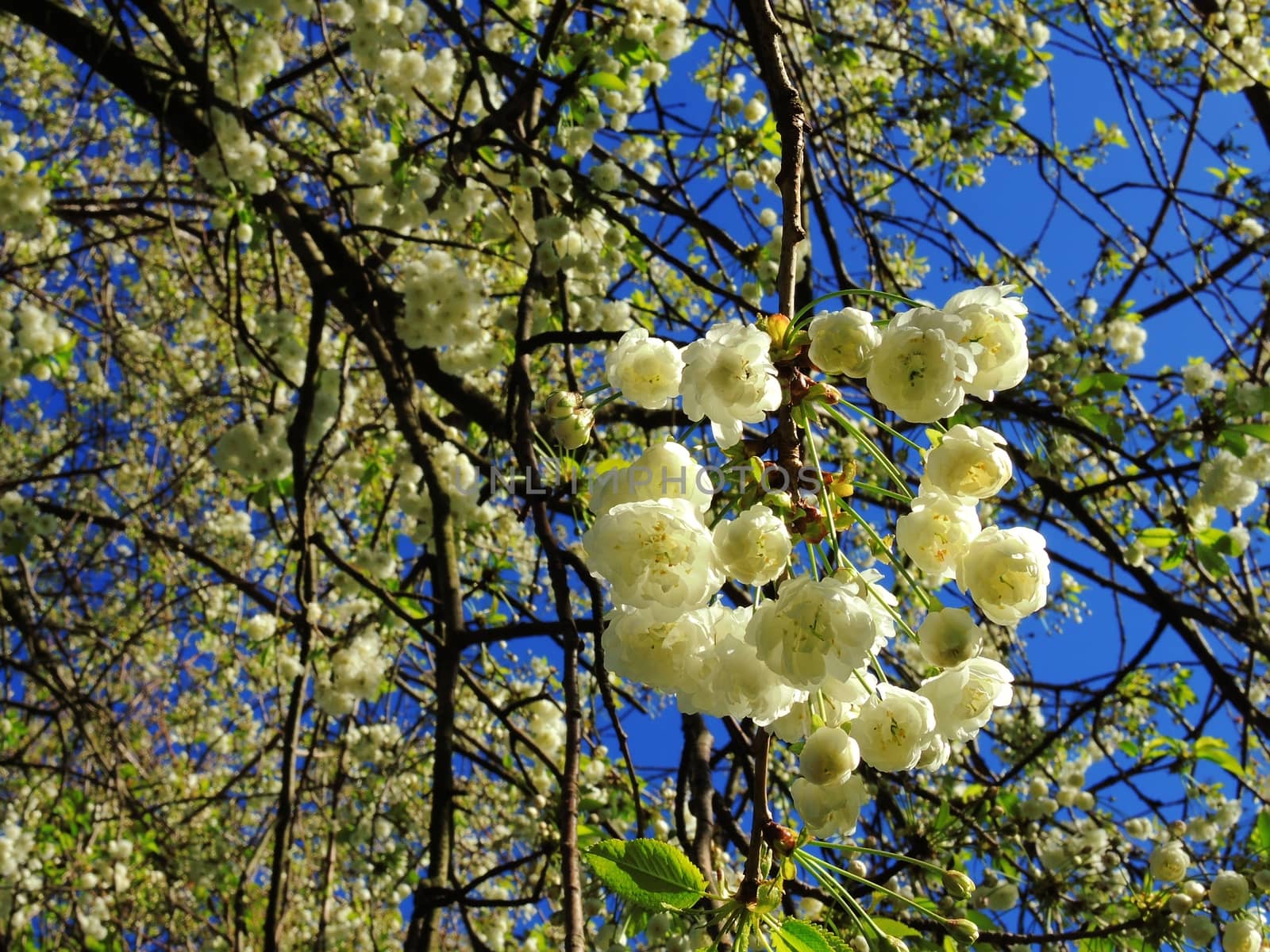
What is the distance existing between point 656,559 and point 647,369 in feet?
0.83

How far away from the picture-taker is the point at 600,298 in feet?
10.2

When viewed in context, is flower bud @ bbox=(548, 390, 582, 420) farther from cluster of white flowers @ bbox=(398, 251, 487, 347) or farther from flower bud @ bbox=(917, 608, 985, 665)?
cluster of white flowers @ bbox=(398, 251, 487, 347)

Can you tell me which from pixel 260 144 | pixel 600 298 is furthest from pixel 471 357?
pixel 260 144

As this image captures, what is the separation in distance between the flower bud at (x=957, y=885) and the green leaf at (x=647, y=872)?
38 cm

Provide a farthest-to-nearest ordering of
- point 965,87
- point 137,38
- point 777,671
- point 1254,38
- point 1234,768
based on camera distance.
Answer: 1. point 137,38
2. point 1254,38
3. point 965,87
4. point 1234,768
5. point 777,671

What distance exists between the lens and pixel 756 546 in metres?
0.77

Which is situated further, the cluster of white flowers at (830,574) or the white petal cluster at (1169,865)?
the white petal cluster at (1169,865)

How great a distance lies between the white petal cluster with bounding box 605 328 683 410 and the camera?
0.97m

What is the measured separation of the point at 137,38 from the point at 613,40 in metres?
4.37

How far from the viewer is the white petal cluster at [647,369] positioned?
3.18ft

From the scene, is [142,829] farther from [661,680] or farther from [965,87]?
[965,87]

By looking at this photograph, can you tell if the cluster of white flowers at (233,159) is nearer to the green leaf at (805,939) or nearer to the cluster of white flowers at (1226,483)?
the green leaf at (805,939)

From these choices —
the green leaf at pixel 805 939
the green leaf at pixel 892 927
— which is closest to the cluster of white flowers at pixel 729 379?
the green leaf at pixel 805 939

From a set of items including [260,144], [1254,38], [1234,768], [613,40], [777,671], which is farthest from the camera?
[1254,38]
